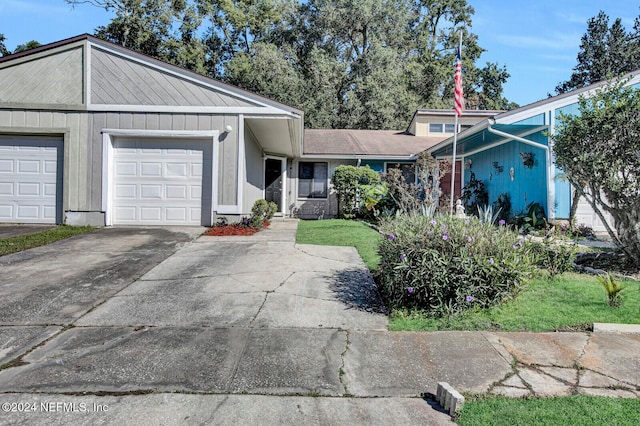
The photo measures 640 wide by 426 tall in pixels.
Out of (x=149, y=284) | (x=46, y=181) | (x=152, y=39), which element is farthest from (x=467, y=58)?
(x=149, y=284)

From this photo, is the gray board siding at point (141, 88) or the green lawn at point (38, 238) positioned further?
the gray board siding at point (141, 88)

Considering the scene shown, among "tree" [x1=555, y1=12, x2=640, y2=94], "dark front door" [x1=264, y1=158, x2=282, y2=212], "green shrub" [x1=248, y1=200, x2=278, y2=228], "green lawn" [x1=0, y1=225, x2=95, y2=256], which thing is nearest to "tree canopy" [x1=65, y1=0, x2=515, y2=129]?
"tree" [x1=555, y1=12, x2=640, y2=94]

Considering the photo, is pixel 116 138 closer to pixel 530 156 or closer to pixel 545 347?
pixel 545 347

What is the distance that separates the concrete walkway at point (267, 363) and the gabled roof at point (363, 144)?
35.4ft

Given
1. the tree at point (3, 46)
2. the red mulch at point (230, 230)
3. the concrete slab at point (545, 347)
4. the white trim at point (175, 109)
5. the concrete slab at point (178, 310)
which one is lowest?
the concrete slab at point (545, 347)

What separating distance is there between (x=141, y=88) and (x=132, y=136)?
3.99ft

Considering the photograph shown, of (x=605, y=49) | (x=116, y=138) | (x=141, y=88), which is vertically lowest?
(x=116, y=138)

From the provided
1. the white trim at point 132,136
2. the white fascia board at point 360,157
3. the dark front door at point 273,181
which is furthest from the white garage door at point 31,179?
the white fascia board at point 360,157

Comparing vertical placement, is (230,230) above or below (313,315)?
above

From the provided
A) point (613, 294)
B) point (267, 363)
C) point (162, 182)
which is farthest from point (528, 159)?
point (267, 363)

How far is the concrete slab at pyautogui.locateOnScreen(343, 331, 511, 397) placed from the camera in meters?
2.77

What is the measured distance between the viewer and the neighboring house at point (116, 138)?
9852mm

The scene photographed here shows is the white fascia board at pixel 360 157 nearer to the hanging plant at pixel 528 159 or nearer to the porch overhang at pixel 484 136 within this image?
the porch overhang at pixel 484 136

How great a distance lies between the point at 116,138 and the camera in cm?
1012
